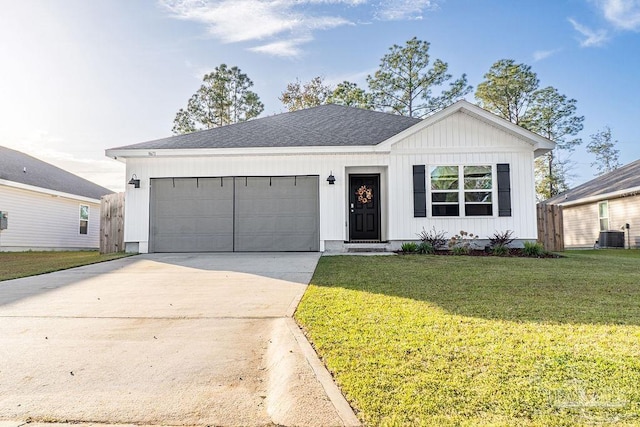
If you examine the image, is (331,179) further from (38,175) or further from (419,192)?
(38,175)

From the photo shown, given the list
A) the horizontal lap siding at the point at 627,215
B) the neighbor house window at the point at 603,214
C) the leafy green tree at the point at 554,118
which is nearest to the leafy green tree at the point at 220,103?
the leafy green tree at the point at 554,118

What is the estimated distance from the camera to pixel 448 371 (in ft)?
7.06

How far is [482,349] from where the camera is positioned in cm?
249

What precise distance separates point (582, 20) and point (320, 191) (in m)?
15.5

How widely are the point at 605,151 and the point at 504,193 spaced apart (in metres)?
26.1

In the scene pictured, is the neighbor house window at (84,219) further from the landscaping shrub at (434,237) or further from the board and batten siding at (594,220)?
the board and batten siding at (594,220)

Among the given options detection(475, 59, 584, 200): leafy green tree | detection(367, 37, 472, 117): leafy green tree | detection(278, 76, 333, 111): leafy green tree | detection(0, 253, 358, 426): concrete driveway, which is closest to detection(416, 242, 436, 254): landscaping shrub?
detection(0, 253, 358, 426): concrete driveway

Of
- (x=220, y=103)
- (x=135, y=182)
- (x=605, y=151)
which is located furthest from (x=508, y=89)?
(x=135, y=182)

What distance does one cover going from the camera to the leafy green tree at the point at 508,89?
24.7m

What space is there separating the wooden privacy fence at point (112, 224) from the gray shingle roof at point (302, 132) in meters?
1.81

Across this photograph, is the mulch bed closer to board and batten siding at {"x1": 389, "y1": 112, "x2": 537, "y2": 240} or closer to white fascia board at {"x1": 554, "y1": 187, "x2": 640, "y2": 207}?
board and batten siding at {"x1": 389, "y1": 112, "x2": 537, "y2": 240}

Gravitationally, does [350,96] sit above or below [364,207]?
above

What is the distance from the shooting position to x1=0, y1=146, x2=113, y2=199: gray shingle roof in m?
14.8

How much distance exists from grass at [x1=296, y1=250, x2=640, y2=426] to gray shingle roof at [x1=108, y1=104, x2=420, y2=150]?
20.2 ft
